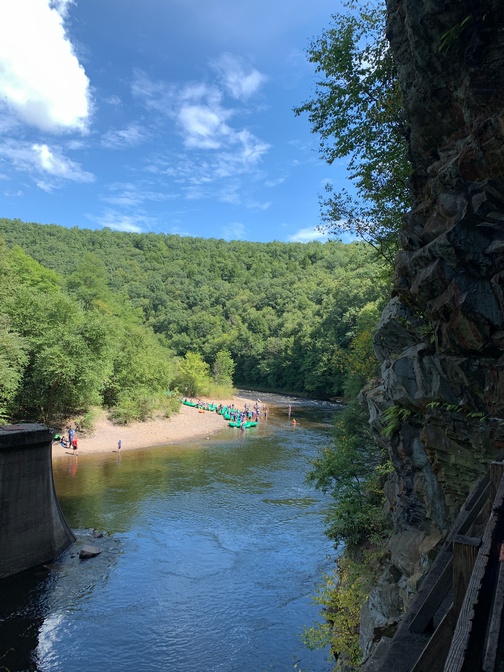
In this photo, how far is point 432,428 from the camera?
9562 mm

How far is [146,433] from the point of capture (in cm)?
4475

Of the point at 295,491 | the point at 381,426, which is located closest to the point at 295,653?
the point at 381,426

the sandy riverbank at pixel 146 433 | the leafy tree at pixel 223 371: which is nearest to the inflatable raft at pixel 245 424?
the sandy riverbank at pixel 146 433

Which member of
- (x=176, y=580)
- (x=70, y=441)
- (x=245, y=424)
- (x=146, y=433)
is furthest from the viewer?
(x=245, y=424)

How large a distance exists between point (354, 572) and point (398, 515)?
4.10m

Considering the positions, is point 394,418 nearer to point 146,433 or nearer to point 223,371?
point 146,433

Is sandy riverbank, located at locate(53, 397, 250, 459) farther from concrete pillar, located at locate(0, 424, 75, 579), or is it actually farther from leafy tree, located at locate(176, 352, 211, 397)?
concrete pillar, located at locate(0, 424, 75, 579)

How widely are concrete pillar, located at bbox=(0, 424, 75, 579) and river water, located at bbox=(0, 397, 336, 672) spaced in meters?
0.75

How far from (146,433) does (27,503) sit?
26580mm

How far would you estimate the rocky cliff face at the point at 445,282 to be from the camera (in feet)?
28.4

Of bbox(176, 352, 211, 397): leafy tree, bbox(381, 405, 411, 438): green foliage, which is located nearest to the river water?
bbox(381, 405, 411, 438): green foliage

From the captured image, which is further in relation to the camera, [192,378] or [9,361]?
[192,378]

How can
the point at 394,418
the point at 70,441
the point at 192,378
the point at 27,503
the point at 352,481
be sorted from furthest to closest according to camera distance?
the point at 192,378, the point at 70,441, the point at 352,481, the point at 27,503, the point at 394,418

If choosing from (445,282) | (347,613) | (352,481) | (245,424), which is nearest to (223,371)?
(245,424)
